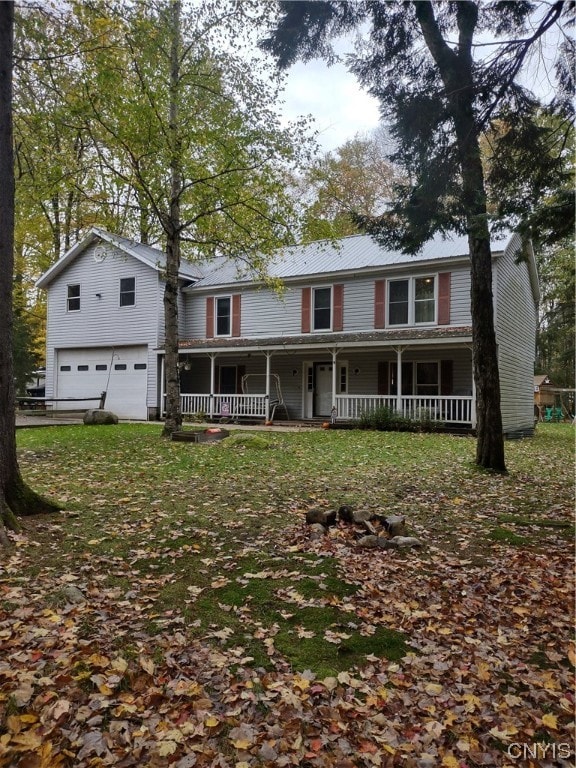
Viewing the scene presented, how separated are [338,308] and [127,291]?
29.2ft

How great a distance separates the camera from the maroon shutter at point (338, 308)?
17.6m

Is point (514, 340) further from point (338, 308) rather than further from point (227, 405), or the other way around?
point (227, 405)

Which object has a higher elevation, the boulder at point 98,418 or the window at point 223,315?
the window at point 223,315

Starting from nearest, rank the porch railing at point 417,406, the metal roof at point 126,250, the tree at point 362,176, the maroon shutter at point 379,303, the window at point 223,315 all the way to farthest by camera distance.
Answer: the porch railing at point 417,406
the maroon shutter at point 379,303
the metal roof at point 126,250
the window at point 223,315
the tree at point 362,176

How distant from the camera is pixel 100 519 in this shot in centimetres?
521

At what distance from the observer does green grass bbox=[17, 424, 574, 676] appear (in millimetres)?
3221

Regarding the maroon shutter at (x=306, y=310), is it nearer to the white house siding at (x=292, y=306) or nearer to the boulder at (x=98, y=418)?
the white house siding at (x=292, y=306)

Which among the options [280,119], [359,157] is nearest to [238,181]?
[280,119]

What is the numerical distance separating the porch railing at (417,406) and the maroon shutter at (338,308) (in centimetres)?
265

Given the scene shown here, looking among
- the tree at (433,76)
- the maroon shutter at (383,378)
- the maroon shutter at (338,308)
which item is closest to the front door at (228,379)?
the maroon shutter at (338,308)

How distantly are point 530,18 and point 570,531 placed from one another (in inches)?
214

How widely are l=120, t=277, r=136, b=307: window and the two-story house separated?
60 millimetres

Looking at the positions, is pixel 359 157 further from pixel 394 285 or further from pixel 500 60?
pixel 500 60

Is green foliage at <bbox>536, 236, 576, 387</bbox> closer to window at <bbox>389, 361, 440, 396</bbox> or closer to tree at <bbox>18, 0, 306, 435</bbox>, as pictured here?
window at <bbox>389, 361, 440, 396</bbox>
